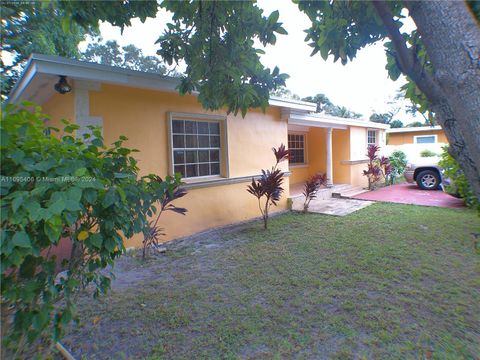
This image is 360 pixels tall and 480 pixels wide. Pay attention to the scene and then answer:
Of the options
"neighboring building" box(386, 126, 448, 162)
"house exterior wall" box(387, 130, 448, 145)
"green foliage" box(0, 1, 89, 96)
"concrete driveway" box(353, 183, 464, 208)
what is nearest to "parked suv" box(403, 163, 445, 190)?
"concrete driveway" box(353, 183, 464, 208)

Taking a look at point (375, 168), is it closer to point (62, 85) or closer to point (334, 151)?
point (334, 151)

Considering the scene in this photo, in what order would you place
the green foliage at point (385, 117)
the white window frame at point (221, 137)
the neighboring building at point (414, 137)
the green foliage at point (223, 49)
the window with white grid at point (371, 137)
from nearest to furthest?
1. the green foliage at point (223, 49)
2. the white window frame at point (221, 137)
3. the window with white grid at point (371, 137)
4. the neighboring building at point (414, 137)
5. the green foliage at point (385, 117)

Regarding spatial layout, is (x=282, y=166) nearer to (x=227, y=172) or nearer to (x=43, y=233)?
(x=227, y=172)

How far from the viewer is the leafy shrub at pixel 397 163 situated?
13.9 m

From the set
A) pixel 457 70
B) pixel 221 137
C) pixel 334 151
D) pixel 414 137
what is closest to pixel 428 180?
pixel 334 151

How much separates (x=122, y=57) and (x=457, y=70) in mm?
33275

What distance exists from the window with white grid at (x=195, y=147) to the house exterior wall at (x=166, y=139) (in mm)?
288

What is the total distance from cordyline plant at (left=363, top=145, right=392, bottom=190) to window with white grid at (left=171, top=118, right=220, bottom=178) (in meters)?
7.44

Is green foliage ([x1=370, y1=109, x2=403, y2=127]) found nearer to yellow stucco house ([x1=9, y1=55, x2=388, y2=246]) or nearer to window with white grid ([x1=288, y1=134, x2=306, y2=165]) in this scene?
window with white grid ([x1=288, y1=134, x2=306, y2=165])

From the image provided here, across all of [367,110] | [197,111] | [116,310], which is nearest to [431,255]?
[116,310]

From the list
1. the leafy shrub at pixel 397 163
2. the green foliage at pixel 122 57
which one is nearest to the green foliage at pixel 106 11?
the leafy shrub at pixel 397 163

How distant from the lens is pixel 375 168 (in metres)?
11.8

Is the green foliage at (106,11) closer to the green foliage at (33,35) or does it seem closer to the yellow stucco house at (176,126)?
the yellow stucco house at (176,126)

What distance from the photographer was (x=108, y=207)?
6.40 ft
